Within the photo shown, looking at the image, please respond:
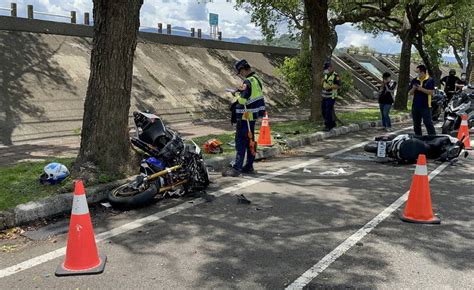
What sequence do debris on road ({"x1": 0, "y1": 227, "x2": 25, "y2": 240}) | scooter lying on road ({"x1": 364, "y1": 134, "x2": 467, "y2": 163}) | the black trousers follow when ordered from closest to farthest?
debris on road ({"x1": 0, "y1": 227, "x2": 25, "y2": 240}), scooter lying on road ({"x1": 364, "y1": 134, "x2": 467, "y2": 163}), the black trousers

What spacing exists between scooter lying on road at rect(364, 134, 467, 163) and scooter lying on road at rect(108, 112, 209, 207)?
382 cm

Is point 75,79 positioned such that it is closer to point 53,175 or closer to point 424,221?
point 53,175

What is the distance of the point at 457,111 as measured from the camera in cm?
1242

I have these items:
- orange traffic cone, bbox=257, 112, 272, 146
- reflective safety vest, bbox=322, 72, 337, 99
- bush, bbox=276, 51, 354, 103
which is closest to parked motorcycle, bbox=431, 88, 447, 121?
bush, bbox=276, 51, 354, 103

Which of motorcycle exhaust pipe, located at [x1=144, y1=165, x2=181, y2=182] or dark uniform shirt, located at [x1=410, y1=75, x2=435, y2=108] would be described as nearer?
motorcycle exhaust pipe, located at [x1=144, y1=165, x2=181, y2=182]

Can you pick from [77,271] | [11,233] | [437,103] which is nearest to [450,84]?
[437,103]

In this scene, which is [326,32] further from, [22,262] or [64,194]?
[22,262]

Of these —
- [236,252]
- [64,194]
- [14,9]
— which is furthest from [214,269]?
[14,9]

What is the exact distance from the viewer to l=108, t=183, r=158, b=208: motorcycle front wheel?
5.85 meters

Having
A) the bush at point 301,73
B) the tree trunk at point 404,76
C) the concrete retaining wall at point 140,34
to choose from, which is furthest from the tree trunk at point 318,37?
the concrete retaining wall at point 140,34

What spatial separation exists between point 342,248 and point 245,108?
3826 millimetres

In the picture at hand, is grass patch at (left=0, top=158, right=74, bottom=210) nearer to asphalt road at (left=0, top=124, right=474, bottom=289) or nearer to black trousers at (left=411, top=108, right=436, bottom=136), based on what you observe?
asphalt road at (left=0, top=124, right=474, bottom=289)

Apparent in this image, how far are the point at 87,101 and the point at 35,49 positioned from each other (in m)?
9.03

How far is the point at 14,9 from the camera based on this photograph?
15.4 m
